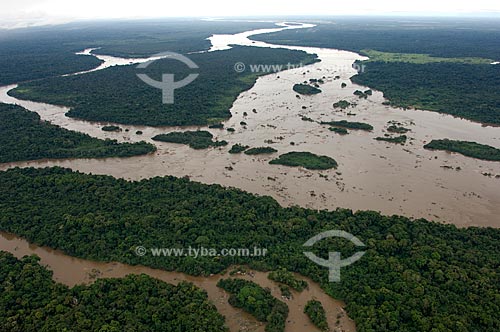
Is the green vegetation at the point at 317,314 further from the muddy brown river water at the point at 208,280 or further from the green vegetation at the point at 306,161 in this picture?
the green vegetation at the point at 306,161

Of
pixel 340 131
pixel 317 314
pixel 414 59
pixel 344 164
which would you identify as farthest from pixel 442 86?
pixel 317 314

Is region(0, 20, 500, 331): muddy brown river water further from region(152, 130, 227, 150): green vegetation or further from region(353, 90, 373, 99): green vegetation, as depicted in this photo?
region(353, 90, 373, 99): green vegetation

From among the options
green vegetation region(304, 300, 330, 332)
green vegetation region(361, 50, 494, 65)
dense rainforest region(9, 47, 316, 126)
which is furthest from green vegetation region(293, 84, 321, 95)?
green vegetation region(304, 300, 330, 332)

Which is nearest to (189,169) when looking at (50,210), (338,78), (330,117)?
(50,210)

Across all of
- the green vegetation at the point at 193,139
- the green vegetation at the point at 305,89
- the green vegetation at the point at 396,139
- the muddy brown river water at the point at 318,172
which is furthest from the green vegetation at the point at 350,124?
the green vegetation at the point at 305,89

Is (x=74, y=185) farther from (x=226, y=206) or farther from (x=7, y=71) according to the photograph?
(x=7, y=71)

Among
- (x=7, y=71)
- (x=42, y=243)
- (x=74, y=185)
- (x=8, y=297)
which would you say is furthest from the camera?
(x=7, y=71)
